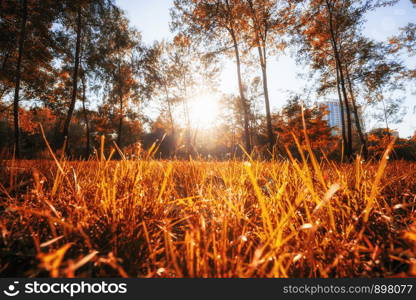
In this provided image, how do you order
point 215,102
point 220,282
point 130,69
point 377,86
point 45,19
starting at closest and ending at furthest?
point 220,282 → point 45,19 → point 377,86 → point 130,69 → point 215,102

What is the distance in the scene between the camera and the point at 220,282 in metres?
0.48

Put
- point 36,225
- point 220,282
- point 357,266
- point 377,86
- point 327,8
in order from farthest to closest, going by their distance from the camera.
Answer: point 377,86 → point 327,8 → point 36,225 → point 357,266 → point 220,282

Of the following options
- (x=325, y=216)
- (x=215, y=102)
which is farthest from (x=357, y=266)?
(x=215, y=102)

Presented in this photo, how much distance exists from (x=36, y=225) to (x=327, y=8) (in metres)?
15.2

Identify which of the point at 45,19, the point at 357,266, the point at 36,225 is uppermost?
the point at 45,19

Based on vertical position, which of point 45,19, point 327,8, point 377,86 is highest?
point 327,8

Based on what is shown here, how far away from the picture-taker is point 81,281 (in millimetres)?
497

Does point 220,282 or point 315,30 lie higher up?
point 315,30

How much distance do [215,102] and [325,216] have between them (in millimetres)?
23988

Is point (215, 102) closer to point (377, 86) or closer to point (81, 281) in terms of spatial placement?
point (377, 86)

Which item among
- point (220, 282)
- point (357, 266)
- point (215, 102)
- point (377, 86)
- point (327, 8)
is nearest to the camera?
point (220, 282)

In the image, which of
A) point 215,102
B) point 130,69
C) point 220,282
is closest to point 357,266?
point 220,282

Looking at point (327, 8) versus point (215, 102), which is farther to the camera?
point (215, 102)

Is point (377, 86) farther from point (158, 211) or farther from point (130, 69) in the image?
point (130, 69)
